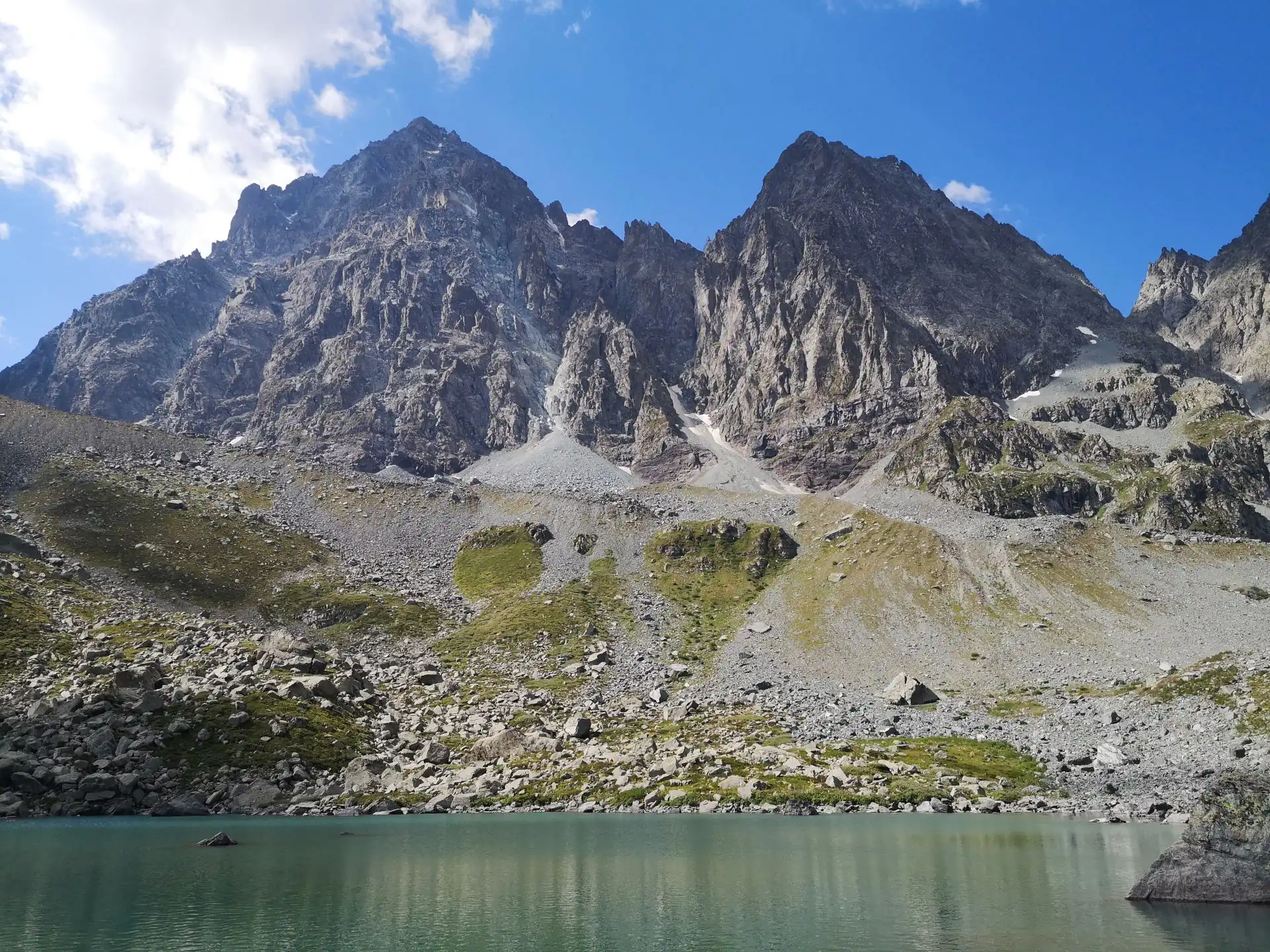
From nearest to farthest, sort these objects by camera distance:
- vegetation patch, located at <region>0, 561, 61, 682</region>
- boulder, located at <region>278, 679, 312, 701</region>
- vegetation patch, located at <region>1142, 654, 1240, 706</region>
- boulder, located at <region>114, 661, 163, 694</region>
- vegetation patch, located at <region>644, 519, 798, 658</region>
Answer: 1. boulder, located at <region>114, 661, 163, 694</region>
2. vegetation patch, located at <region>0, 561, 61, 682</region>
3. boulder, located at <region>278, 679, 312, 701</region>
4. vegetation patch, located at <region>1142, 654, 1240, 706</region>
5. vegetation patch, located at <region>644, 519, 798, 658</region>

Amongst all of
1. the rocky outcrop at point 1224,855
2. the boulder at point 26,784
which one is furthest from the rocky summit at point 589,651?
the rocky outcrop at point 1224,855

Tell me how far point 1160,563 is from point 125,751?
583 ft

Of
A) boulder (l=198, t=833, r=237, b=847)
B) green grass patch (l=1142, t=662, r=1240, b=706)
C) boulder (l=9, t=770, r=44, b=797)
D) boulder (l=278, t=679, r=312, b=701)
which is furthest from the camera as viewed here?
green grass patch (l=1142, t=662, r=1240, b=706)

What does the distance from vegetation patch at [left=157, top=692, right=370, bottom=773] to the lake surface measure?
13869mm

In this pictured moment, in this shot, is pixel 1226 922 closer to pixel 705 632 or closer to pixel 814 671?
pixel 814 671

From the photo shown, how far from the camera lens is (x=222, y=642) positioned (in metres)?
103

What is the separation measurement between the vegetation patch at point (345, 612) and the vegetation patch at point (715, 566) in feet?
162

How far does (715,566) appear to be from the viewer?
582 ft

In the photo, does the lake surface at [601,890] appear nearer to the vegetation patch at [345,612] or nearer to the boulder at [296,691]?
the boulder at [296,691]

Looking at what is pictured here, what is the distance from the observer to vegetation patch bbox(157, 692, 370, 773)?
78438mm

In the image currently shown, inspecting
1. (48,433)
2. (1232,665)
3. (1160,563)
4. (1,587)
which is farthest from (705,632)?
(48,433)

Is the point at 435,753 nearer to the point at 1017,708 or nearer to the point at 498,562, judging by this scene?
the point at 1017,708

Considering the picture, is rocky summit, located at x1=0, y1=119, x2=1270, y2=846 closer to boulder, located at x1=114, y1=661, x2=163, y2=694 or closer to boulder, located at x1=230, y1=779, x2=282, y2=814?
boulder, located at x1=230, y1=779, x2=282, y2=814

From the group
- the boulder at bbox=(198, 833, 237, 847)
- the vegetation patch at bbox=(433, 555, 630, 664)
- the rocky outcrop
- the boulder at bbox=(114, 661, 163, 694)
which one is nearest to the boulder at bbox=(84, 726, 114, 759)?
the boulder at bbox=(114, 661, 163, 694)
